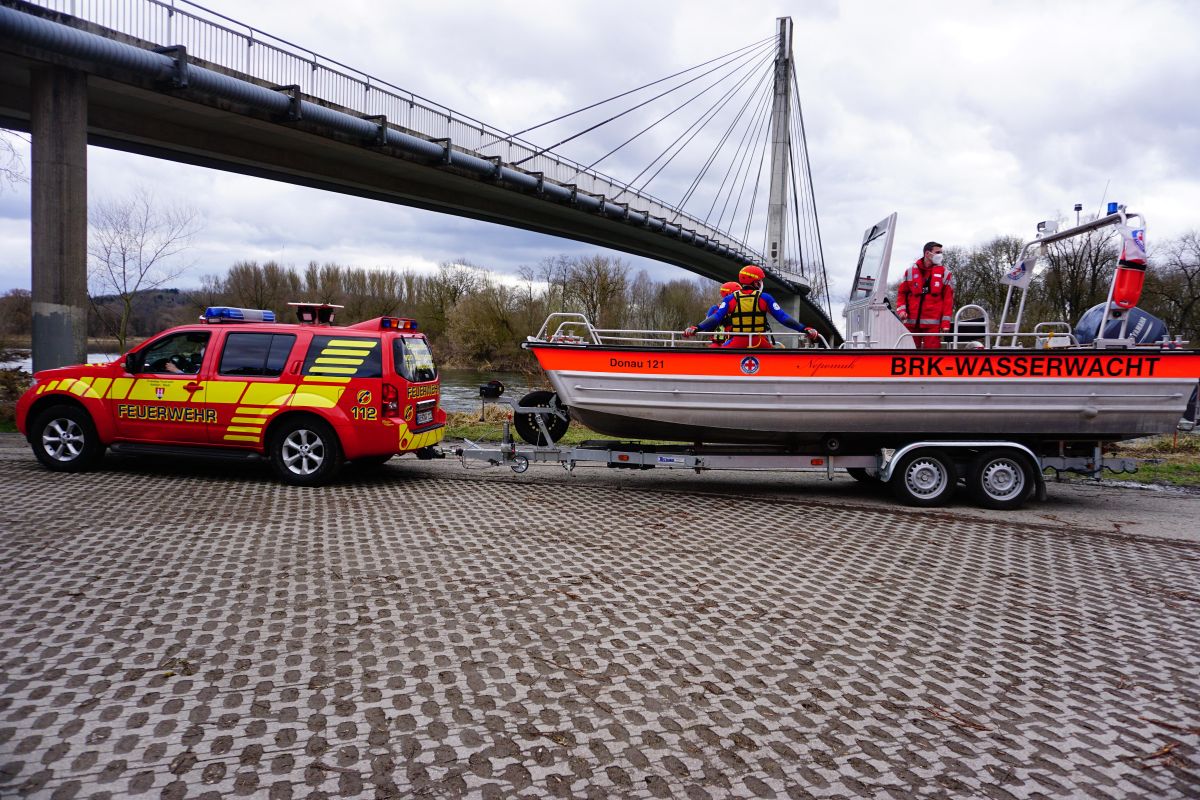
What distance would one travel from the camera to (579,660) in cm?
384

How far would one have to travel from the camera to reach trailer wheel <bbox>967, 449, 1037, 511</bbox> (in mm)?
7867

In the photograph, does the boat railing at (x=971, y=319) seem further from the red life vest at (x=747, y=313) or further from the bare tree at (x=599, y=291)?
the bare tree at (x=599, y=291)

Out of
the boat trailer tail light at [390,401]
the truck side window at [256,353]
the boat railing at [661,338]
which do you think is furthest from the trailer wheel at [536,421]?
the truck side window at [256,353]

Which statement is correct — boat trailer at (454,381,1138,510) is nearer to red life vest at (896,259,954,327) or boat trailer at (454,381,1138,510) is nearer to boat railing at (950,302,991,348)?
boat railing at (950,302,991,348)

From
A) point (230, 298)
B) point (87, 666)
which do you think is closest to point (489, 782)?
point (87, 666)

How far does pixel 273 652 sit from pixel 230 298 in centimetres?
3374

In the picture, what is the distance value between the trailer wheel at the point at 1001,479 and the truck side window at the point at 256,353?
7446 millimetres

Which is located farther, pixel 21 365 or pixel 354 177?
pixel 354 177

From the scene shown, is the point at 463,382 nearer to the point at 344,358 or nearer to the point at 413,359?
the point at 413,359

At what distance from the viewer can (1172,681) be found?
3834 millimetres

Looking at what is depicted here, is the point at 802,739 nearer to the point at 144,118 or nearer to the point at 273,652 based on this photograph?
the point at 273,652

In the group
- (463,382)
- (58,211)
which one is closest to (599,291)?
(463,382)

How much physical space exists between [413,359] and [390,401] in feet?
2.23

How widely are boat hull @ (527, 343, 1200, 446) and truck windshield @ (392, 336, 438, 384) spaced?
1426mm
